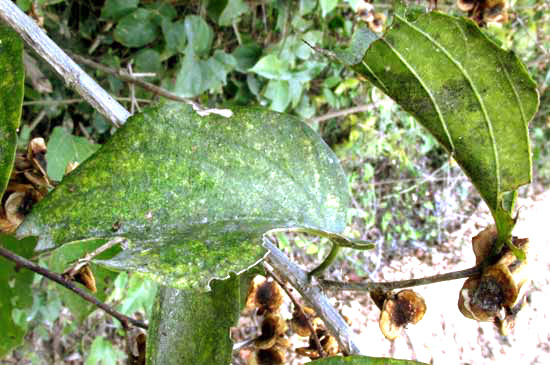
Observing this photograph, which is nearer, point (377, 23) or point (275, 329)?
point (275, 329)

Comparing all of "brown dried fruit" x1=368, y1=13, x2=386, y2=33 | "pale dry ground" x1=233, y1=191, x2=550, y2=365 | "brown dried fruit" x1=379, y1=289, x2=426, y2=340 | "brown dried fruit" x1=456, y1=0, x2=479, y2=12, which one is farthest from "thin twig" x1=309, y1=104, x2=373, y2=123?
"brown dried fruit" x1=379, y1=289, x2=426, y2=340

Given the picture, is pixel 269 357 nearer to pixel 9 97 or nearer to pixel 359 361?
pixel 359 361

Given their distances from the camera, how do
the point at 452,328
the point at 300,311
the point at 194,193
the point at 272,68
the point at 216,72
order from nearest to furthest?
1. the point at 194,193
2. the point at 300,311
3. the point at 216,72
4. the point at 272,68
5. the point at 452,328

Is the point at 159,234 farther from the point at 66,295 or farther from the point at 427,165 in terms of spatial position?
the point at 427,165

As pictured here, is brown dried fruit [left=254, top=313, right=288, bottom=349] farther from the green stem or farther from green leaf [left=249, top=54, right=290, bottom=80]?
green leaf [left=249, top=54, right=290, bottom=80]

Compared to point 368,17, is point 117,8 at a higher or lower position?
lower

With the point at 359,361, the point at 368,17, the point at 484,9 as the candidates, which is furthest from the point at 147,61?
the point at 359,361
